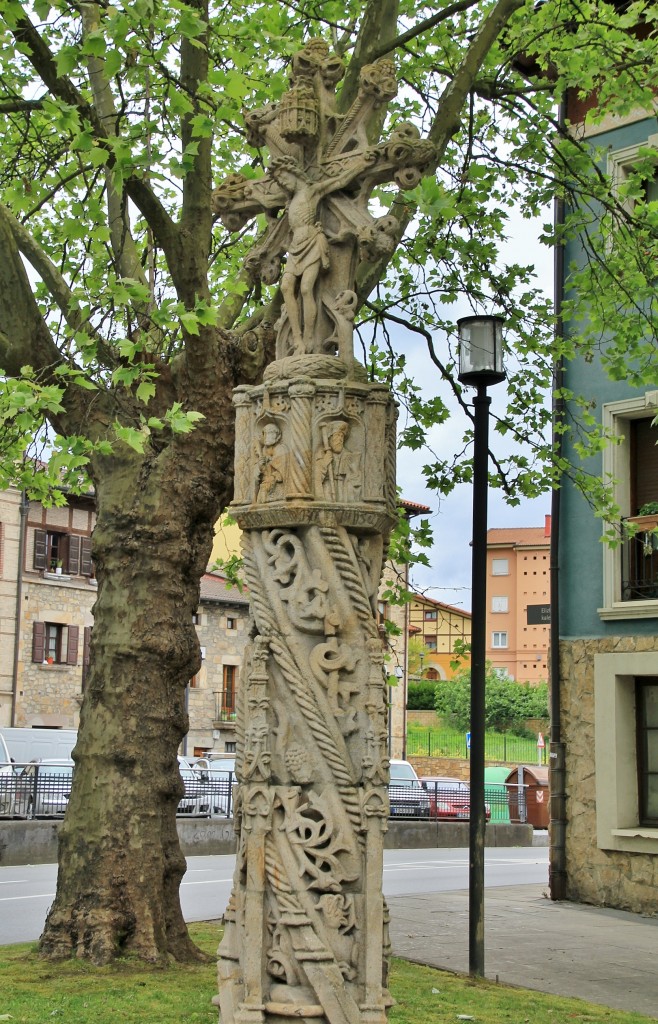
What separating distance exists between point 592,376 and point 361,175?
9.95 m

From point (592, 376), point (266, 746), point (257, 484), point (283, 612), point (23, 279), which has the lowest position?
point (266, 746)

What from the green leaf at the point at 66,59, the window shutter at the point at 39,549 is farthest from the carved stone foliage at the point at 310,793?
the window shutter at the point at 39,549

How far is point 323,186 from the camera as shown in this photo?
723 cm

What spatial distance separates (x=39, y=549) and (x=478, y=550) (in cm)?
2967

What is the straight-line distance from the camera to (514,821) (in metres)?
33.1

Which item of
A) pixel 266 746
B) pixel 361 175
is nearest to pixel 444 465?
pixel 361 175

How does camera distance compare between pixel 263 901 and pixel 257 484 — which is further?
pixel 257 484

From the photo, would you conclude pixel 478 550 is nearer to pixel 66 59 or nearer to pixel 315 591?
pixel 315 591

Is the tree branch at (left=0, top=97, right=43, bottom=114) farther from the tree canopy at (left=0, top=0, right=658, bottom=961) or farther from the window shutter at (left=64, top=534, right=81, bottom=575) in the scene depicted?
the window shutter at (left=64, top=534, right=81, bottom=575)

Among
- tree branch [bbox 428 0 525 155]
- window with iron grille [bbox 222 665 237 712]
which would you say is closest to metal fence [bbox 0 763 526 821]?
tree branch [bbox 428 0 525 155]

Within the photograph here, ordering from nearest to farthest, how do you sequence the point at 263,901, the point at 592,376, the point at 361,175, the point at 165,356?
the point at 263,901, the point at 361,175, the point at 165,356, the point at 592,376

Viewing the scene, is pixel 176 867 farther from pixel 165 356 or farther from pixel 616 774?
pixel 616 774

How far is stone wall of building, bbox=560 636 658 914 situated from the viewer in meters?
14.9

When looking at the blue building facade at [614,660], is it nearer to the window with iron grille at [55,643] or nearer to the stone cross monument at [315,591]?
the stone cross monument at [315,591]
